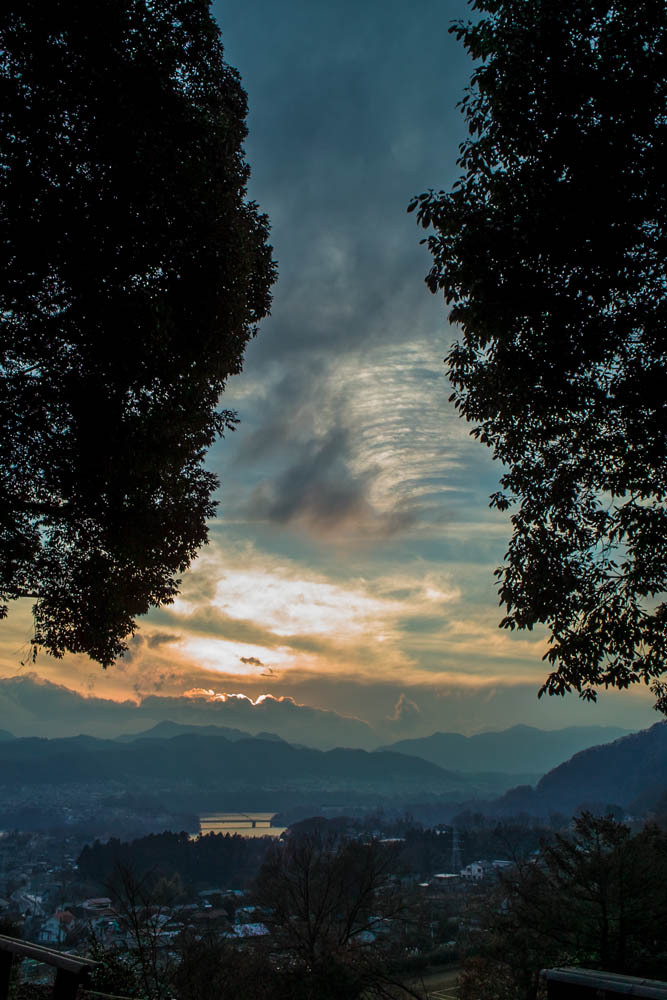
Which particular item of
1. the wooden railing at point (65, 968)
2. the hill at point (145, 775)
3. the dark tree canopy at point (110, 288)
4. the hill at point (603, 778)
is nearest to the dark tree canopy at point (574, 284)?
the dark tree canopy at point (110, 288)

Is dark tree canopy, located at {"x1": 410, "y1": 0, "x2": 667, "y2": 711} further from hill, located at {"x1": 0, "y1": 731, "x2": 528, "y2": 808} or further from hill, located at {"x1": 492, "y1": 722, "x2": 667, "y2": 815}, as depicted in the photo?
hill, located at {"x1": 0, "y1": 731, "x2": 528, "y2": 808}

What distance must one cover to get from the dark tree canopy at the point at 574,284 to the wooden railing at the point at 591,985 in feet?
13.3

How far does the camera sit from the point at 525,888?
18.3m

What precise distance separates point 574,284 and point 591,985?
5.26 m

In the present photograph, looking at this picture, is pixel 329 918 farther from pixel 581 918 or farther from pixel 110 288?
pixel 110 288

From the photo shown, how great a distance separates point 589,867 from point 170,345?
59.7 ft

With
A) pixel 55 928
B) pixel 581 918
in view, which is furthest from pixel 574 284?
pixel 55 928

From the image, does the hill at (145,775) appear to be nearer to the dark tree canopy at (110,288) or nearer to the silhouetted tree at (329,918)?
the silhouetted tree at (329,918)

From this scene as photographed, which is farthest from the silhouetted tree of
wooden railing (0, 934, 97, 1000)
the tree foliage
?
wooden railing (0, 934, 97, 1000)

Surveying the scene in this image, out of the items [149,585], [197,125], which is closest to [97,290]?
[197,125]

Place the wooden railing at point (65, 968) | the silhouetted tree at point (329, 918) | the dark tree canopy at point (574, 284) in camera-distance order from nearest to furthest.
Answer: the wooden railing at point (65, 968)
the dark tree canopy at point (574, 284)
the silhouetted tree at point (329, 918)

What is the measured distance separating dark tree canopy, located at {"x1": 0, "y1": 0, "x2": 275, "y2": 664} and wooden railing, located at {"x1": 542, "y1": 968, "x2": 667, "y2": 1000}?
5534mm

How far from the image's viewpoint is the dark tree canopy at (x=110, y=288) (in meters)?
5.55

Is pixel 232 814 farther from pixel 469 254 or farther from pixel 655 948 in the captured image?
pixel 469 254
